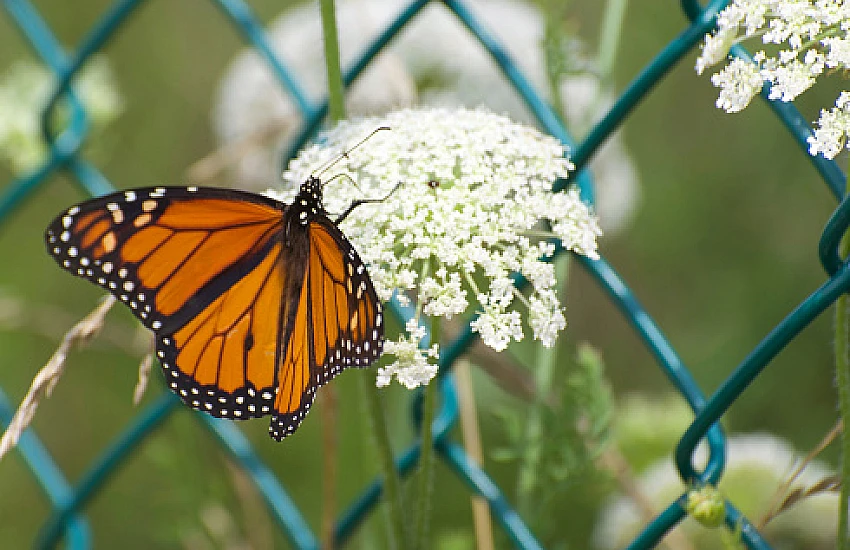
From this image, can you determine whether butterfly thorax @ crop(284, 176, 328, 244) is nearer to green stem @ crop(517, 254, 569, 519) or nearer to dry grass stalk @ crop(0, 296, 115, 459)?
dry grass stalk @ crop(0, 296, 115, 459)

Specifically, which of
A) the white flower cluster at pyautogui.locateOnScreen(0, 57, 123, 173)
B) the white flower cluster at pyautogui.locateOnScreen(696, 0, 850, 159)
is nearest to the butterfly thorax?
the white flower cluster at pyautogui.locateOnScreen(696, 0, 850, 159)

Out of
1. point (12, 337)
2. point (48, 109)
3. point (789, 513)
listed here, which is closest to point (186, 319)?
point (789, 513)

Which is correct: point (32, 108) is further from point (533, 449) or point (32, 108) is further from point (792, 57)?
point (792, 57)

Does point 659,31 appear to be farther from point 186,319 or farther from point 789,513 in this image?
point 186,319

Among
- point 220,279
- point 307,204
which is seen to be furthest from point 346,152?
point 220,279

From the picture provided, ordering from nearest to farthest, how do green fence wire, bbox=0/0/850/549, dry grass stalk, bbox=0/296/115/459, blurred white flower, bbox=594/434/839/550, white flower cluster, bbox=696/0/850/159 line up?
white flower cluster, bbox=696/0/850/159 → green fence wire, bbox=0/0/850/549 → dry grass stalk, bbox=0/296/115/459 → blurred white flower, bbox=594/434/839/550

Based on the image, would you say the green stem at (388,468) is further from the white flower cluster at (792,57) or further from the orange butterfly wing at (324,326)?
the white flower cluster at (792,57)

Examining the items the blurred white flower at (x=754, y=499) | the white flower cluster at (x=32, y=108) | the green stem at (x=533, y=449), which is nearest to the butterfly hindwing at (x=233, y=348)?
the green stem at (x=533, y=449)
